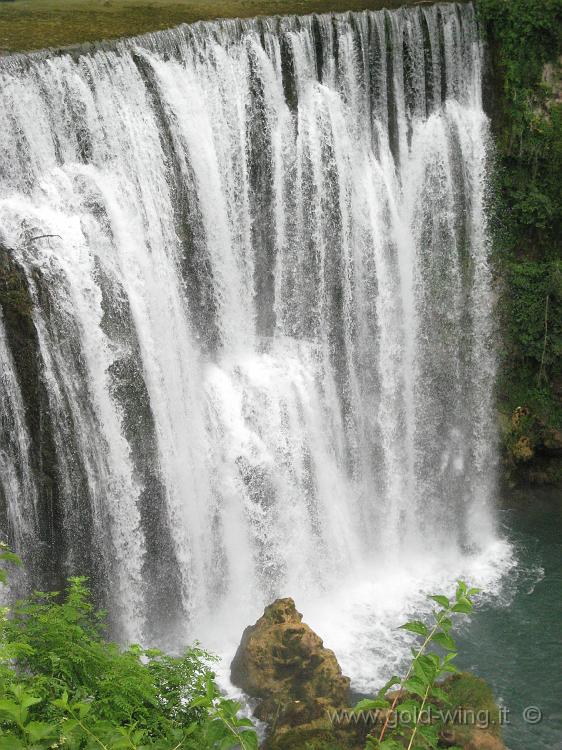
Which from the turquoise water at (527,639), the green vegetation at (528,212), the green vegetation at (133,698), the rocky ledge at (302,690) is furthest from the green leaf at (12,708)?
the green vegetation at (528,212)

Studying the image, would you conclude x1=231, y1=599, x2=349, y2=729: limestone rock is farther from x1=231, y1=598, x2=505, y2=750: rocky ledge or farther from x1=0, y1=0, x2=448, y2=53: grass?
x1=0, y1=0, x2=448, y2=53: grass

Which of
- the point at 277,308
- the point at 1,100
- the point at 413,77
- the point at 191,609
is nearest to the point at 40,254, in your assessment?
the point at 1,100

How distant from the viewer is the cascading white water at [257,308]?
1251 cm

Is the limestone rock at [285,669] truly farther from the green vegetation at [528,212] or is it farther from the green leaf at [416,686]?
the green leaf at [416,686]

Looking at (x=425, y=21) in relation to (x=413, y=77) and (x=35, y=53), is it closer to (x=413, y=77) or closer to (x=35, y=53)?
(x=413, y=77)

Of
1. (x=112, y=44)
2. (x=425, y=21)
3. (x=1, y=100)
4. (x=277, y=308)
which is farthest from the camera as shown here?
(x=425, y=21)

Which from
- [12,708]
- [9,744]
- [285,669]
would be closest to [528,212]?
[285,669]

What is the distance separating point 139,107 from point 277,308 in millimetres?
4357

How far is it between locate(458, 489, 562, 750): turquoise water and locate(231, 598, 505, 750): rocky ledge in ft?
2.43

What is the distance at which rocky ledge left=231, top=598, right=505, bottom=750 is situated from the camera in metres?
10.6

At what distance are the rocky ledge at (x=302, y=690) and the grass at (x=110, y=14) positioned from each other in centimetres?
1027

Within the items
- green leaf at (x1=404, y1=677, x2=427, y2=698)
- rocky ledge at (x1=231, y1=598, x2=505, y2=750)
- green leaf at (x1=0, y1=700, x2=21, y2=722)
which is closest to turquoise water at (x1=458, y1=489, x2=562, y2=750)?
rocky ledge at (x1=231, y1=598, x2=505, y2=750)

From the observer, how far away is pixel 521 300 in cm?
1720

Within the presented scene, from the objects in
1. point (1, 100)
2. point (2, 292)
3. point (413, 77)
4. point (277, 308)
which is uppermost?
point (413, 77)
